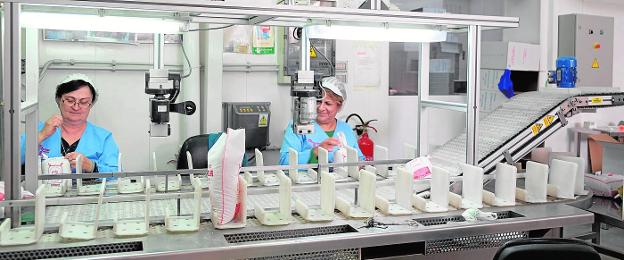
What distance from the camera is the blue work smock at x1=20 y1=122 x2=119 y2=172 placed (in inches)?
138

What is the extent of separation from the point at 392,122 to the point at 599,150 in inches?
93.9

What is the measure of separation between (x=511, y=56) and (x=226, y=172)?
13.1ft

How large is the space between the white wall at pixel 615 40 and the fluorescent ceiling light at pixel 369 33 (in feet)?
11.6

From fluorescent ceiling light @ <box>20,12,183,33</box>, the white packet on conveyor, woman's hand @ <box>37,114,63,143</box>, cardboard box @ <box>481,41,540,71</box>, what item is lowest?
the white packet on conveyor

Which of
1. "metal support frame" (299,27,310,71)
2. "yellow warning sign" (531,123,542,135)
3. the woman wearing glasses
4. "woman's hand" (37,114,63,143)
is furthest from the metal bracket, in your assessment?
"woman's hand" (37,114,63,143)

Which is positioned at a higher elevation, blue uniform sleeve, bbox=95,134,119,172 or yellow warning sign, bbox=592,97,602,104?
yellow warning sign, bbox=592,97,602,104

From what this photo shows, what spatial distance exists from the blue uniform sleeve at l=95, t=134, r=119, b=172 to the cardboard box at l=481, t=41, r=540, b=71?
339 cm

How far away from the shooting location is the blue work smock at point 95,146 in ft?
11.5

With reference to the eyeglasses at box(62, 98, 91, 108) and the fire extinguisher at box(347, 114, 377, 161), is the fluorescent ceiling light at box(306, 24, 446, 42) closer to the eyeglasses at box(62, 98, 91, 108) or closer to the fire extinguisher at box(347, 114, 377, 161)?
the eyeglasses at box(62, 98, 91, 108)

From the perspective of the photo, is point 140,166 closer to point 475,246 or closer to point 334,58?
point 334,58

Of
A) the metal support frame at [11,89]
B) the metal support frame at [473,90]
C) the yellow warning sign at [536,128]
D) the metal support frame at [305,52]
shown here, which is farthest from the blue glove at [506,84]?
the metal support frame at [11,89]

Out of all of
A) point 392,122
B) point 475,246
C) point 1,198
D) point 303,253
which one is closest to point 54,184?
point 1,198

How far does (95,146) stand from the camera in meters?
3.64

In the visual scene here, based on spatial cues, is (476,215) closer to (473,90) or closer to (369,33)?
(473,90)
